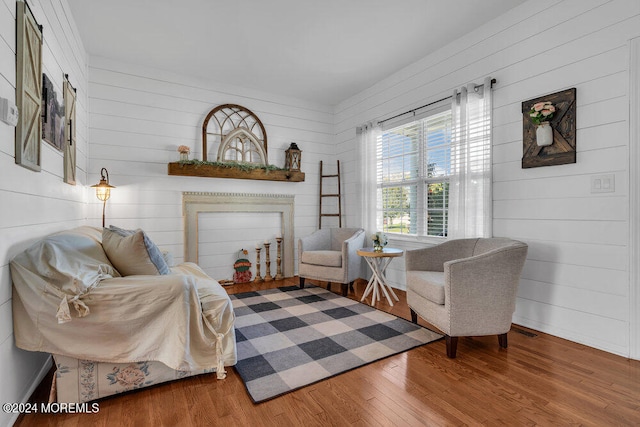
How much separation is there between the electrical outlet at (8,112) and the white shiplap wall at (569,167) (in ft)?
11.2

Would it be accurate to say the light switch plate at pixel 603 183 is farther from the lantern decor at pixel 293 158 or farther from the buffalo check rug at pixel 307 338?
the lantern decor at pixel 293 158

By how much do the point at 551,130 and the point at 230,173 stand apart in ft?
11.5

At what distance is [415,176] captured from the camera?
390 centimetres

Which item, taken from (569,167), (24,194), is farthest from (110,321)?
(569,167)

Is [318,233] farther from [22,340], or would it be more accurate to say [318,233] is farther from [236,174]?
[22,340]

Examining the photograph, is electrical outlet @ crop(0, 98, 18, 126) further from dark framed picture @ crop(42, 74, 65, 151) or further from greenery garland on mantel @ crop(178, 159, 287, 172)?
greenery garland on mantel @ crop(178, 159, 287, 172)

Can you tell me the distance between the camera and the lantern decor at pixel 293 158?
4.78 meters

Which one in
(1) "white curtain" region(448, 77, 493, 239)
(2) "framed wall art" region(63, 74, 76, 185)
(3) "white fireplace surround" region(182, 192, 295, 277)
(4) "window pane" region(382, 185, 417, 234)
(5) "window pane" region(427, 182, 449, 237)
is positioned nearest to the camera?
(2) "framed wall art" region(63, 74, 76, 185)

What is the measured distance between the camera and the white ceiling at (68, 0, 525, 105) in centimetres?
283

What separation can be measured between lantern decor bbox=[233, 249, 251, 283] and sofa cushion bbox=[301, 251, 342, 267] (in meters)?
0.92

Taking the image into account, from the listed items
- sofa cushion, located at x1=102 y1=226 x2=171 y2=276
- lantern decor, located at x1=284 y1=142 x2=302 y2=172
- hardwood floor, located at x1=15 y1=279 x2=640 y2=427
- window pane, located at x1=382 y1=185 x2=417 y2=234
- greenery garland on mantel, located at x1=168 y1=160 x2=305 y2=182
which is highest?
lantern decor, located at x1=284 y1=142 x2=302 y2=172

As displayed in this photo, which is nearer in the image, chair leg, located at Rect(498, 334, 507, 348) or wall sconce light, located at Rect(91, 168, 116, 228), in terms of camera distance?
chair leg, located at Rect(498, 334, 507, 348)

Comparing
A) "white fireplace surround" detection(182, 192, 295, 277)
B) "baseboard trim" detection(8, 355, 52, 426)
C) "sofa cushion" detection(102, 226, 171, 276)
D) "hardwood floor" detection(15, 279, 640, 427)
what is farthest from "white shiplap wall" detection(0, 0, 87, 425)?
"white fireplace surround" detection(182, 192, 295, 277)

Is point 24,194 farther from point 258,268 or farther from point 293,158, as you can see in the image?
point 293,158
